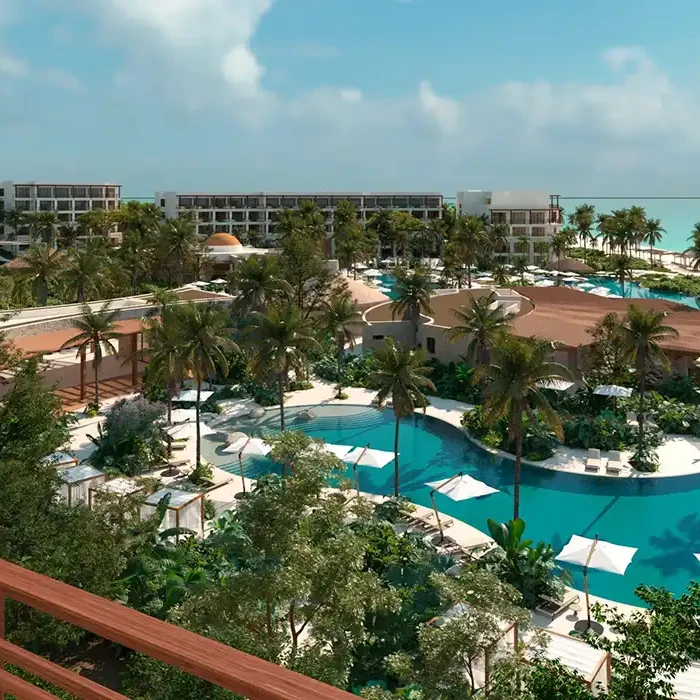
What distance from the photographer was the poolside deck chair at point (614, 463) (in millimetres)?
26672

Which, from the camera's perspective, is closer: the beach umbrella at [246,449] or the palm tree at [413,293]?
the beach umbrella at [246,449]

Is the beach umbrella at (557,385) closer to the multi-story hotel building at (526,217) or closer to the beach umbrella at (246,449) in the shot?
the beach umbrella at (246,449)

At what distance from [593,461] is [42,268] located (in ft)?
116

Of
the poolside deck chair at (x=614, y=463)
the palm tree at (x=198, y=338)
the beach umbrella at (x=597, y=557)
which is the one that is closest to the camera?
the beach umbrella at (x=597, y=557)

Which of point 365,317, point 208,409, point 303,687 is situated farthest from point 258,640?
point 365,317

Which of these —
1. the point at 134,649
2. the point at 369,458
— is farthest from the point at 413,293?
the point at 134,649

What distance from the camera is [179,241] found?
5662cm

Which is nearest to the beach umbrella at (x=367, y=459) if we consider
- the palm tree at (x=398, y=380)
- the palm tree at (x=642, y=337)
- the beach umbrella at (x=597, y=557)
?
the palm tree at (x=398, y=380)

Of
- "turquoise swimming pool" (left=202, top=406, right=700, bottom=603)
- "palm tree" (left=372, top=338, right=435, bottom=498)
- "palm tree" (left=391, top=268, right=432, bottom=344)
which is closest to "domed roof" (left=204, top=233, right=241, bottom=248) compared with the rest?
"palm tree" (left=391, top=268, right=432, bottom=344)

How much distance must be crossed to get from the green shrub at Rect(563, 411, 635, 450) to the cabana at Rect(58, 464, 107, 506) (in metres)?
17.7

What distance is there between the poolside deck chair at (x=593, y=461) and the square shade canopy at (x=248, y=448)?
11720 mm

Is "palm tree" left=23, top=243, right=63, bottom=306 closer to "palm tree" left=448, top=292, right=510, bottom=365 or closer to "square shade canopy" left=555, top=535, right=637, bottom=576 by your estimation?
"palm tree" left=448, top=292, right=510, bottom=365

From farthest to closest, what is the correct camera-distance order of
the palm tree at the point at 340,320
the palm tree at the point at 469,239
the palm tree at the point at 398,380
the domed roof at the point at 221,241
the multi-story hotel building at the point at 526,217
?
the multi-story hotel building at the point at 526,217, the domed roof at the point at 221,241, the palm tree at the point at 469,239, the palm tree at the point at 340,320, the palm tree at the point at 398,380

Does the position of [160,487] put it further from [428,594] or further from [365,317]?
[365,317]
